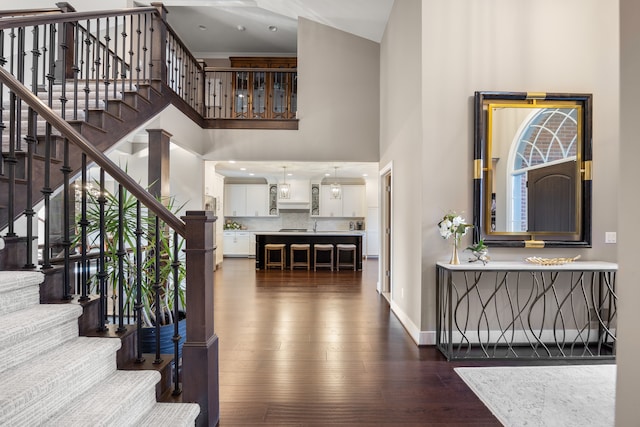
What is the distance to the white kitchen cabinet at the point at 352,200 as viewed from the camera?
10.7 metres

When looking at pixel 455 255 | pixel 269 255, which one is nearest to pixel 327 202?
pixel 269 255

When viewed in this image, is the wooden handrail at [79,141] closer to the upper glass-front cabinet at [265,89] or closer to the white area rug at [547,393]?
the white area rug at [547,393]

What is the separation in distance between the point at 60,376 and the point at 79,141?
114 cm

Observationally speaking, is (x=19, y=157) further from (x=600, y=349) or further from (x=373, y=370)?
(x=600, y=349)

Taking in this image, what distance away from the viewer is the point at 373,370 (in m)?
2.68

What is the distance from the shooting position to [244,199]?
35.2 ft

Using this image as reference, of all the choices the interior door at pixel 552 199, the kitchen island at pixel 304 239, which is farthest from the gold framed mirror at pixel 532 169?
the kitchen island at pixel 304 239

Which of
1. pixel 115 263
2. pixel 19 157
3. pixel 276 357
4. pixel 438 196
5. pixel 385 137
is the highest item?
pixel 385 137

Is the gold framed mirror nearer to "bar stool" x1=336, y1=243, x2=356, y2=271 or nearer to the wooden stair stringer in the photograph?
the wooden stair stringer

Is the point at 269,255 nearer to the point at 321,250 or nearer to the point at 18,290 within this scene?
the point at 321,250

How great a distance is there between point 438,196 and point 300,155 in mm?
3237

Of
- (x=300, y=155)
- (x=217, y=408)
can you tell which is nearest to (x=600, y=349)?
(x=217, y=408)

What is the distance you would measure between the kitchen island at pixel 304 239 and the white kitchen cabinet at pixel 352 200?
2.57 meters

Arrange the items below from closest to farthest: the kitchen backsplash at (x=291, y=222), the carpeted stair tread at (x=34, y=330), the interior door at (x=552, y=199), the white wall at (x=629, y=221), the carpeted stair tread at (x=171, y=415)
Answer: the white wall at (x=629, y=221) → the carpeted stair tread at (x=34, y=330) → the carpeted stair tread at (x=171, y=415) → the interior door at (x=552, y=199) → the kitchen backsplash at (x=291, y=222)
